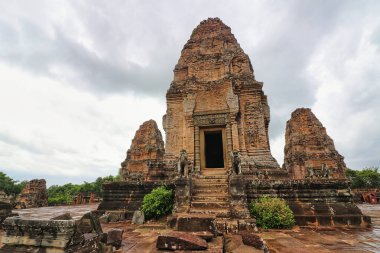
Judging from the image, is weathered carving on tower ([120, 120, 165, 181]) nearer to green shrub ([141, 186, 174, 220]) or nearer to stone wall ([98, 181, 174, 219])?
stone wall ([98, 181, 174, 219])

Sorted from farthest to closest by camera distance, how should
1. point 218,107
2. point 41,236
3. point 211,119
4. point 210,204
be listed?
point 218,107 → point 211,119 → point 210,204 → point 41,236

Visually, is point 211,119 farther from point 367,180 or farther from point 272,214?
point 367,180

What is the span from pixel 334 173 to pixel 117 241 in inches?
926

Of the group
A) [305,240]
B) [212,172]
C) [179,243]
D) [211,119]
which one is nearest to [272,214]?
[305,240]

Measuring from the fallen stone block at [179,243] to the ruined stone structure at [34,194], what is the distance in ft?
64.8

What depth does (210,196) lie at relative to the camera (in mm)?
7848

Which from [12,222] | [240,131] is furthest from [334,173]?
[12,222]

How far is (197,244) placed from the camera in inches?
134

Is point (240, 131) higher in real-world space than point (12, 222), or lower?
higher

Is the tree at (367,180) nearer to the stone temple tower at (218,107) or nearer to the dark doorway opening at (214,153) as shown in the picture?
the dark doorway opening at (214,153)

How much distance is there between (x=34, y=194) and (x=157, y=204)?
17381 mm

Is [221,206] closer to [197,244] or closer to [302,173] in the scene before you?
[197,244]

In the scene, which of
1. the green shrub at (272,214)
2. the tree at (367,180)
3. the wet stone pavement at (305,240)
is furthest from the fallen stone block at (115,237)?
the tree at (367,180)

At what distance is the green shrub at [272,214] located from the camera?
6.51 m
